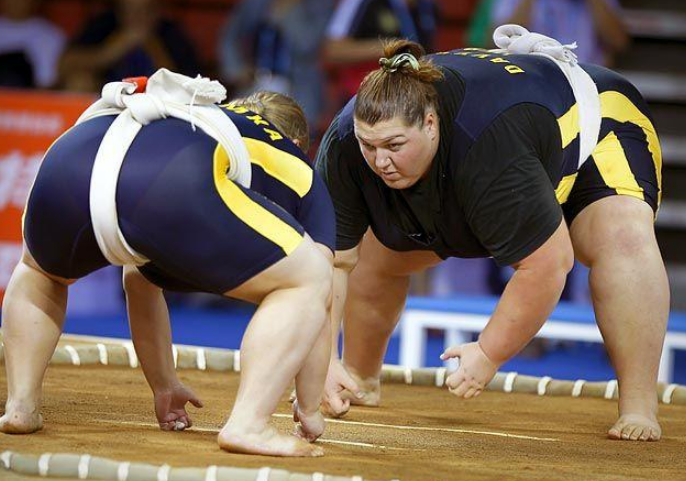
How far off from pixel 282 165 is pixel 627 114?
1.02m

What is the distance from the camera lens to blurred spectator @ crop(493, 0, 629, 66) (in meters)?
5.54

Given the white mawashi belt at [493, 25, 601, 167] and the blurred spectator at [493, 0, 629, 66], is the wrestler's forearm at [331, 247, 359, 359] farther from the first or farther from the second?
the blurred spectator at [493, 0, 629, 66]

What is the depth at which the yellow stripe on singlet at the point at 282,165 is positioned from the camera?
2160 millimetres

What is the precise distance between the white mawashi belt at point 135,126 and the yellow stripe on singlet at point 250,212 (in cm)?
4

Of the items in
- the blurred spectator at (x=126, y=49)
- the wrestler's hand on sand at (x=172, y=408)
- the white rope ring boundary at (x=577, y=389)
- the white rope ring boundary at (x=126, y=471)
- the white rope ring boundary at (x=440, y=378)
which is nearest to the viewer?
the white rope ring boundary at (x=126, y=471)

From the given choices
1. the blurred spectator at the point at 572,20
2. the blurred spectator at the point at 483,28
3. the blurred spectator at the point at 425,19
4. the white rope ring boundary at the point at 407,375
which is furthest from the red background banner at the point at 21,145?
the white rope ring boundary at the point at 407,375

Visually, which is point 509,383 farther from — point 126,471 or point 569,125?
point 126,471

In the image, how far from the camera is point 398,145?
8.00 ft

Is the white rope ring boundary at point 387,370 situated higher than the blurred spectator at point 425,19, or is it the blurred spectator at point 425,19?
the blurred spectator at point 425,19

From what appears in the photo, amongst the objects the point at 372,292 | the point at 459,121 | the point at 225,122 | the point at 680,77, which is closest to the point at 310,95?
the point at 680,77

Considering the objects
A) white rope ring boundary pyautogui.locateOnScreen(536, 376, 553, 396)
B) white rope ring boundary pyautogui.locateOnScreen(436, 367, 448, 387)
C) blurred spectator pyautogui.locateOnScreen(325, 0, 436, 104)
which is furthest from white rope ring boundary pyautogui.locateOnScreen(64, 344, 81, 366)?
blurred spectator pyautogui.locateOnScreen(325, 0, 436, 104)

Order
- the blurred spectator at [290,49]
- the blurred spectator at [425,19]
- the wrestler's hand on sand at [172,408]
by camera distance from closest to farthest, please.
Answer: the wrestler's hand on sand at [172,408], the blurred spectator at [425,19], the blurred spectator at [290,49]

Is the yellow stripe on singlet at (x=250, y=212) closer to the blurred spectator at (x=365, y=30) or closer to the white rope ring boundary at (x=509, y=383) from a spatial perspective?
the white rope ring boundary at (x=509, y=383)

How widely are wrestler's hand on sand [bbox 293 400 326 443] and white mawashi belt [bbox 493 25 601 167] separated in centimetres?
88
